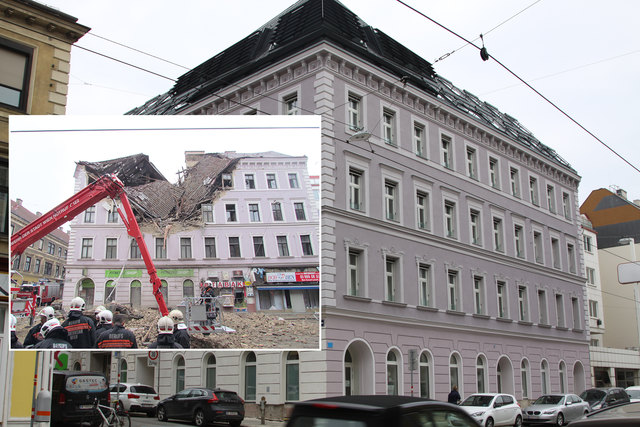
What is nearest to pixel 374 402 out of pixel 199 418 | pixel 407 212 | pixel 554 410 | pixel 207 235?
pixel 207 235

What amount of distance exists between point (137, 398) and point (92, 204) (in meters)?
15.3

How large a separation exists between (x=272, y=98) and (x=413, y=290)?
9.35m

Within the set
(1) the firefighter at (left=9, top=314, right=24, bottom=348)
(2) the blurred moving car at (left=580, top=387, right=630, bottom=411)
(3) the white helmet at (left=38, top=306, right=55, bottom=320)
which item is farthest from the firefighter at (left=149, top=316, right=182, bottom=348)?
(2) the blurred moving car at (left=580, top=387, right=630, bottom=411)

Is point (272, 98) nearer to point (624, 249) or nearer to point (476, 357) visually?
point (476, 357)

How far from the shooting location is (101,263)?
12453 mm

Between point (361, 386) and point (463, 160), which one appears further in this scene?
point (463, 160)

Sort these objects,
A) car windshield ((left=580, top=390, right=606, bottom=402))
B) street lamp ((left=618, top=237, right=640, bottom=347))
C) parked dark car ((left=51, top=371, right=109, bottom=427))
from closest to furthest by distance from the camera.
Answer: parked dark car ((left=51, top=371, right=109, bottom=427)) < car windshield ((left=580, top=390, right=606, bottom=402)) < street lamp ((left=618, top=237, right=640, bottom=347))

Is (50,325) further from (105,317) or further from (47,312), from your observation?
(105,317)

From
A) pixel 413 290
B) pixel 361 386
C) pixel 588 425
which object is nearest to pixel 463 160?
pixel 413 290

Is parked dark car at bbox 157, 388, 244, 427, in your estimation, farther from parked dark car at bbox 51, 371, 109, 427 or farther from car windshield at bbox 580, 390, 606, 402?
car windshield at bbox 580, 390, 606, 402

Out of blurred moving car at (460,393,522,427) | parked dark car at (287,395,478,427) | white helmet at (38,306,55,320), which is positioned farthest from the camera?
blurred moving car at (460,393,522,427)

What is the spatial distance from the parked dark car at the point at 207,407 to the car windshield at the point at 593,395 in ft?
50.5

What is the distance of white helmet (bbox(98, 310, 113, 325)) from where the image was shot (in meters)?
12.4

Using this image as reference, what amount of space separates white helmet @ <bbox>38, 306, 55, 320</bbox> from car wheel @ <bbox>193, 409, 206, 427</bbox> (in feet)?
31.2
